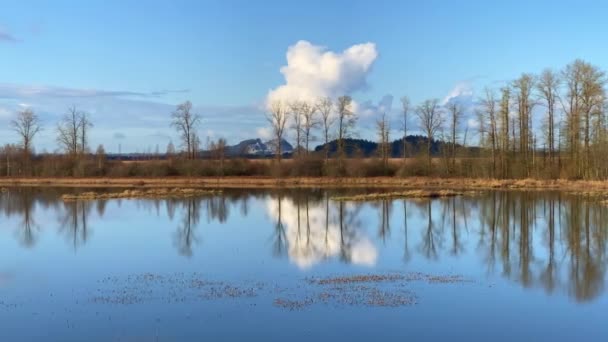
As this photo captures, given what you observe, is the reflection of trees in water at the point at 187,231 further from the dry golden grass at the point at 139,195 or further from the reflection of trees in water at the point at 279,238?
the dry golden grass at the point at 139,195

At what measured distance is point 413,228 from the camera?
81.5 feet

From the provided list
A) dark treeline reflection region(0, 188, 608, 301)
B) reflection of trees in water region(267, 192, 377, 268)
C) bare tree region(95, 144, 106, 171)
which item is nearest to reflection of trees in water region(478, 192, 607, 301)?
dark treeline reflection region(0, 188, 608, 301)

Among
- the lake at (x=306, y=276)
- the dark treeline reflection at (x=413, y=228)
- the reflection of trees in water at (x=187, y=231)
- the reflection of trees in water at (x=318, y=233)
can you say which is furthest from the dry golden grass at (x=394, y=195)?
the reflection of trees in water at (x=187, y=231)

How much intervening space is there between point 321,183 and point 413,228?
34863 mm

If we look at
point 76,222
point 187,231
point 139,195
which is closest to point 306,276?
point 187,231

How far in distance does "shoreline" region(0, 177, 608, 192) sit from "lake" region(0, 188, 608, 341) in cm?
1998

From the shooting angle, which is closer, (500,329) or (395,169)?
(500,329)

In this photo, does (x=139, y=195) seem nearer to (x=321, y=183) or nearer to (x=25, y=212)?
(x=25, y=212)

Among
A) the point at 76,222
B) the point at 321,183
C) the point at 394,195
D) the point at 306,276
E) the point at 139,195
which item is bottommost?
the point at 306,276

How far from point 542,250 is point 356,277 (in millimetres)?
7784

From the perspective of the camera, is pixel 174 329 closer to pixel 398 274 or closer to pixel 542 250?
pixel 398 274

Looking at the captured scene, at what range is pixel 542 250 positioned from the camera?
1919 centimetres

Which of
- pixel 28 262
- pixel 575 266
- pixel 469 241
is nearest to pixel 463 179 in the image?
pixel 469 241

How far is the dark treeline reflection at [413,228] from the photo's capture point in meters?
17.0
